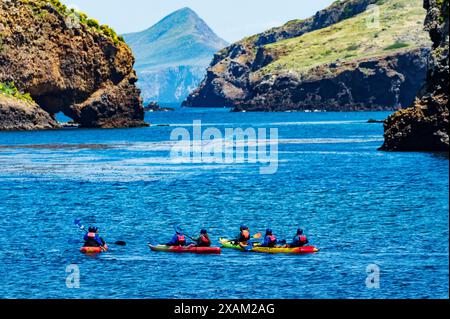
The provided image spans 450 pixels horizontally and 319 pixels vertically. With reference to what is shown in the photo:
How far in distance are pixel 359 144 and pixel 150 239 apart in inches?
4467

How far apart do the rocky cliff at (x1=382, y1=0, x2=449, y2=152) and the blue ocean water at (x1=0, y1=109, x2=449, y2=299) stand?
3.03 meters

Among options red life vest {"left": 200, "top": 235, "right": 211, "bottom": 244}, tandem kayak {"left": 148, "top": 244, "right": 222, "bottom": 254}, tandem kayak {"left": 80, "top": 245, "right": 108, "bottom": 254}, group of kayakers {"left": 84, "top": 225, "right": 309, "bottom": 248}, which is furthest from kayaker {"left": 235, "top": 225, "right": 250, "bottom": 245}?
tandem kayak {"left": 80, "top": 245, "right": 108, "bottom": 254}

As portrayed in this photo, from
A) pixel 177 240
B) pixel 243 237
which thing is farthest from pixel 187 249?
pixel 243 237

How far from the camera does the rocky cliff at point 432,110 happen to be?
447ft

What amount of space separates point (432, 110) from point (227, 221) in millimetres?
60146

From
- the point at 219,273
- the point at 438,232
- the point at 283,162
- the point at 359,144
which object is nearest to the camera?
the point at 219,273

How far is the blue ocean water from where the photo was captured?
59.0 meters

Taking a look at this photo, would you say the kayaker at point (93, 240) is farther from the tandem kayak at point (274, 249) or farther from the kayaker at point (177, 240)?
the tandem kayak at point (274, 249)

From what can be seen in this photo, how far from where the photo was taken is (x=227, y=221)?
86.4 meters

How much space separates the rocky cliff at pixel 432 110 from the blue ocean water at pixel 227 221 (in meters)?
3.03

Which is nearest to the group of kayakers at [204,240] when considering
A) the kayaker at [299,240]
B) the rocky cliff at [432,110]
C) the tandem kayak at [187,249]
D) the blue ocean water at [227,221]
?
the kayaker at [299,240]
